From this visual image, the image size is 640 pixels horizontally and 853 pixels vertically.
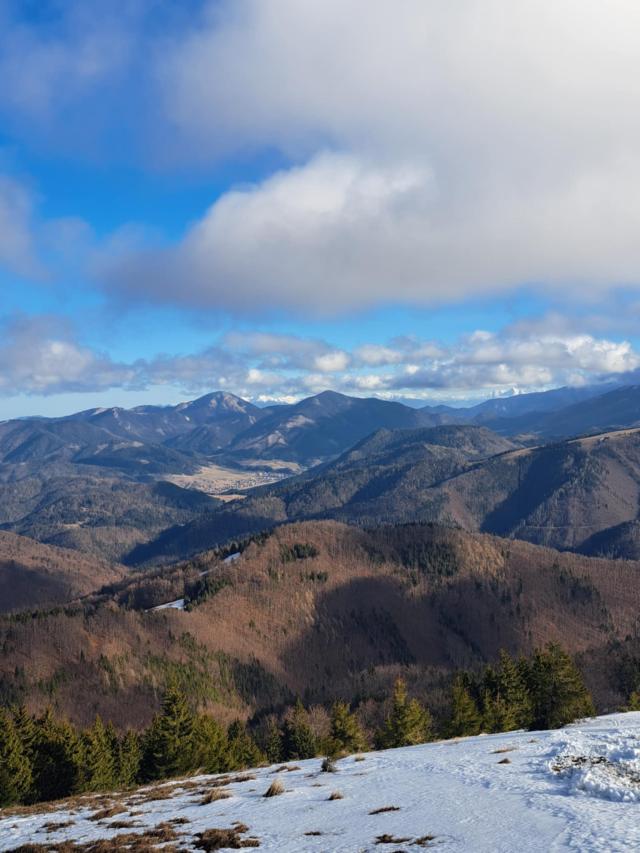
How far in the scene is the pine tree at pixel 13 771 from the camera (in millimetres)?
78875

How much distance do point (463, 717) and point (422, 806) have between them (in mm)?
72618

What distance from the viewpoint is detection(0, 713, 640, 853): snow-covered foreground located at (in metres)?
28.0

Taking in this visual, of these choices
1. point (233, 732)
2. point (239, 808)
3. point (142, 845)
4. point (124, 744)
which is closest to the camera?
point (142, 845)

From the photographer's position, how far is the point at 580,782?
34375 mm

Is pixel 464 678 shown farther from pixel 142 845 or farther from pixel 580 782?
pixel 142 845

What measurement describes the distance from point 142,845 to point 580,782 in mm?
24723

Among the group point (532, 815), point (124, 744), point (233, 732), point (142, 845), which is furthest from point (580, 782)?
point (233, 732)

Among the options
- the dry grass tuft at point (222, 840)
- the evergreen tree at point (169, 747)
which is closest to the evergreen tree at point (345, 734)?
the evergreen tree at point (169, 747)

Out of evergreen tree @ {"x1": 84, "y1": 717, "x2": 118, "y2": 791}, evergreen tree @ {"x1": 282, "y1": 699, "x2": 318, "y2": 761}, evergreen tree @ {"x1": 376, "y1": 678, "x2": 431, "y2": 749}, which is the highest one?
evergreen tree @ {"x1": 84, "y1": 717, "x2": 118, "y2": 791}

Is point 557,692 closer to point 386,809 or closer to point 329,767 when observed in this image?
point 329,767

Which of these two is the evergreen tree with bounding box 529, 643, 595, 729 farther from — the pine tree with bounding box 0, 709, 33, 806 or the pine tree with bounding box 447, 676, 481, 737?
the pine tree with bounding box 0, 709, 33, 806

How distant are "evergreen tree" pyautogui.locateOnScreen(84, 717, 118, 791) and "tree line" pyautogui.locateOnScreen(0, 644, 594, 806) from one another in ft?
0.44

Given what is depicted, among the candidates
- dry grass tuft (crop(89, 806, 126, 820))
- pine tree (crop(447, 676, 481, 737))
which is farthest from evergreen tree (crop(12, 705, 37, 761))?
pine tree (crop(447, 676, 481, 737))

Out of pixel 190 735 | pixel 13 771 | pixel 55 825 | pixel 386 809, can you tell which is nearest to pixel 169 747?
pixel 190 735
